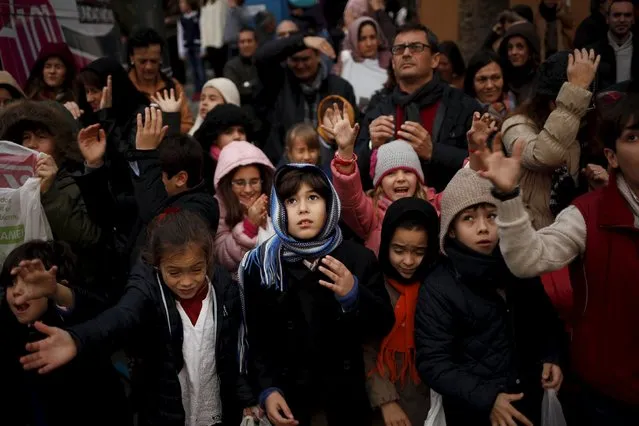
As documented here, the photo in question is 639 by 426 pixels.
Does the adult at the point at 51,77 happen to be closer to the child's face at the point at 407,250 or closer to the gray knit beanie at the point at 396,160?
the gray knit beanie at the point at 396,160

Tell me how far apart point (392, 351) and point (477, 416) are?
486mm

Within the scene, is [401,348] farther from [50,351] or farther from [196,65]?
[196,65]

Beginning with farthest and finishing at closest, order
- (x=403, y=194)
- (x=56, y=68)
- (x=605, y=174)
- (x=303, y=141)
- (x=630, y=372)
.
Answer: (x=56, y=68) < (x=303, y=141) < (x=403, y=194) < (x=605, y=174) < (x=630, y=372)

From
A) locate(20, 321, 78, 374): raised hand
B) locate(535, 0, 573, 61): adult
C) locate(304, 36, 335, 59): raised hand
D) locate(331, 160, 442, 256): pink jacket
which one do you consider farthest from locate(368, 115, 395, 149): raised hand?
locate(535, 0, 573, 61): adult

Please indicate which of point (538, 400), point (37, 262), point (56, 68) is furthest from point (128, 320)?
point (56, 68)

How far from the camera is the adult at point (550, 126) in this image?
3641mm

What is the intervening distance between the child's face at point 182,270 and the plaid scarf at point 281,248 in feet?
0.67

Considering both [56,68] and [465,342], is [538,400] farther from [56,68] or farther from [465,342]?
[56,68]

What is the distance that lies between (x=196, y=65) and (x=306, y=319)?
10009 mm

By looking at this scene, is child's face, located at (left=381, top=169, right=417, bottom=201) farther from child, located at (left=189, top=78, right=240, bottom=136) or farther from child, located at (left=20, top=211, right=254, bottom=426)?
child, located at (left=189, top=78, right=240, bottom=136)

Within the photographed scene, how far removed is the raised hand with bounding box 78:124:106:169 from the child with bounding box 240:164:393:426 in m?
1.33

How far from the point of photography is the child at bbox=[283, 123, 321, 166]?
5133 millimetres

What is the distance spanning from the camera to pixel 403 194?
4.21m

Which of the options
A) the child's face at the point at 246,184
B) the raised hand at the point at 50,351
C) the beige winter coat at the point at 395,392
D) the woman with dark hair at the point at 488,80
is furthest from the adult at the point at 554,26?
the raised hand at the point at 50,351
